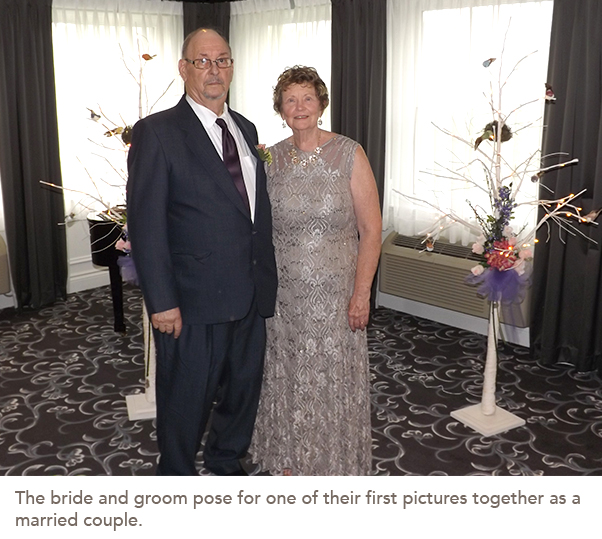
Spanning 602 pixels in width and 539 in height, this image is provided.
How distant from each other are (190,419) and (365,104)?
3603 millimetres

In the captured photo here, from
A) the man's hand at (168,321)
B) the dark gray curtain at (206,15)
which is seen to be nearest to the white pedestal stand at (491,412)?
the man's hand at (168,321)

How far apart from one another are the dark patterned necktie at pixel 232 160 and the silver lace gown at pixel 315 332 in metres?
0.17

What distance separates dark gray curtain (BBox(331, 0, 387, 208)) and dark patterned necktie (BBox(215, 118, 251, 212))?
3.13 metres

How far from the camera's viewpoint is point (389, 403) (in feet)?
13.5

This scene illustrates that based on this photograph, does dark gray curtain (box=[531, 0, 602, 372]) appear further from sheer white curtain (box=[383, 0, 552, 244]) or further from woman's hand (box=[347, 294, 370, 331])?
woman's hand (box=[347, 294, 370, 331])

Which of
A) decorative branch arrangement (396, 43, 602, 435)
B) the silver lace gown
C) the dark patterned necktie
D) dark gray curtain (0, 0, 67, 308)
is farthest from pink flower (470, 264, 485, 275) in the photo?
dark gray curtain (0, 0, 67, 308)

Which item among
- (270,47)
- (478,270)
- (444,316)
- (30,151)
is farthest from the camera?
(270,47)

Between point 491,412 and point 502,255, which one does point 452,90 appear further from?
point 491,412

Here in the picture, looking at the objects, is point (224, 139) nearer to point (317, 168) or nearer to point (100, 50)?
point (317, 168)

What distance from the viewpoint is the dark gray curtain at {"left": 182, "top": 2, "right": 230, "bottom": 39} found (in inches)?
268

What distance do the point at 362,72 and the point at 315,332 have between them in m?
3.37

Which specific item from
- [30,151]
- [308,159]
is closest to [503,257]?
[308,159]

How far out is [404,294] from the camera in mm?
5637
